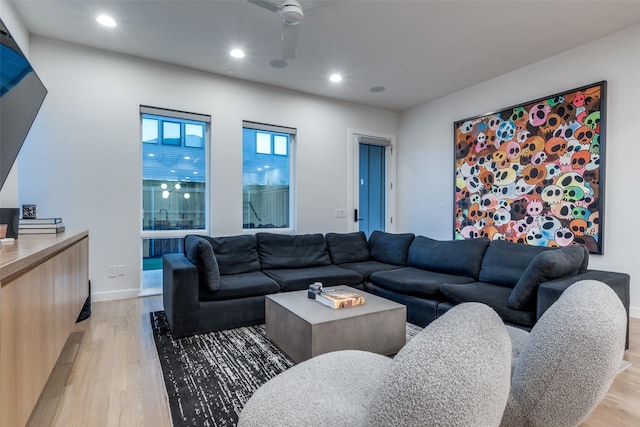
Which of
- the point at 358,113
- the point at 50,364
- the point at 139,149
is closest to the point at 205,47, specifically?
the point at 139,149

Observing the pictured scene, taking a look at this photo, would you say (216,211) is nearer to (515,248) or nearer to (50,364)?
Answer: (50,364)

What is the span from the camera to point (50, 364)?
4.90ft

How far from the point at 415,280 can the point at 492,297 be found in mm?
679

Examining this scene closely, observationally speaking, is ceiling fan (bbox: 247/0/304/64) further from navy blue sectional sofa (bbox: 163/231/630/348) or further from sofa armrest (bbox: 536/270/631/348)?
sofa armrest (bbox: 536/270/631/348)

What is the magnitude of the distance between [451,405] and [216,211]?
3.91m

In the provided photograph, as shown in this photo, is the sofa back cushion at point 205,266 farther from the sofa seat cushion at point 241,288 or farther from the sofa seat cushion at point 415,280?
the sofa seat cushion at point 415,280

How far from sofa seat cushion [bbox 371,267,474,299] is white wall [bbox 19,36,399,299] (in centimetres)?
207

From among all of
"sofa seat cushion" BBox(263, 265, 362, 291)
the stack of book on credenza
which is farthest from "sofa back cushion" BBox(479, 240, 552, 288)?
the stack of book on credenza

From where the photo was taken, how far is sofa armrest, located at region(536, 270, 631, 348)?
2.09m

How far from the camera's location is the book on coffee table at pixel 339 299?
7.45 ft

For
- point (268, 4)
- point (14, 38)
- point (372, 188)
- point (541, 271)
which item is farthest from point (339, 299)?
point (372, 188)

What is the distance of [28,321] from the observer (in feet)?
3.88

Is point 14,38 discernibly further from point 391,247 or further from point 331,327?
point 391,247

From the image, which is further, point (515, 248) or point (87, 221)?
point (87, 221)
